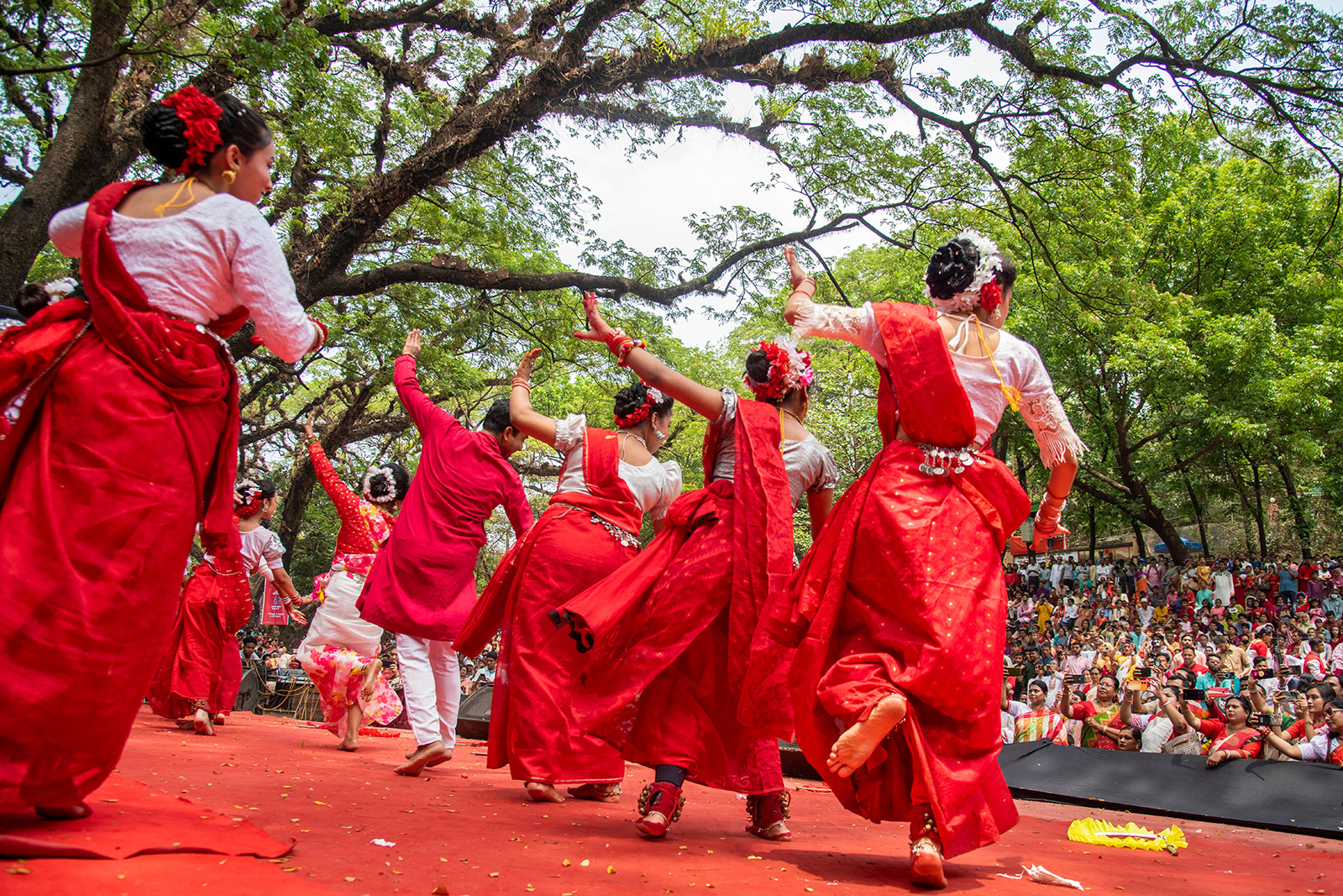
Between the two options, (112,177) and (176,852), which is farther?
(112,177)

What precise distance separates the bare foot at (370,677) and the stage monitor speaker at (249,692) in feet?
22.4

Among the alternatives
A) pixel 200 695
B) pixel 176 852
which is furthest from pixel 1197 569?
pixel 176 852

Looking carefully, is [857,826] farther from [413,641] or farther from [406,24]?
[406,24]

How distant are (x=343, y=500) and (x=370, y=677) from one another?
1219mm

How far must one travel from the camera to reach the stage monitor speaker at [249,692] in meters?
11.8

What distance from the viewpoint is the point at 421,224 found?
39.2 feet

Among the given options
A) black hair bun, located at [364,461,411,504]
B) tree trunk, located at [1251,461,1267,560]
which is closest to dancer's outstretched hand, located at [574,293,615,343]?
black hair bun, located at [364,461,411,504]

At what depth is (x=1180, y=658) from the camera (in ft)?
35.8

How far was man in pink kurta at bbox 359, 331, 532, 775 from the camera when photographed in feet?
15.8

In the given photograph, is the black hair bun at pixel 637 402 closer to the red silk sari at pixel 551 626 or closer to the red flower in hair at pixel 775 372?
the red silk sari at pixel 551 626

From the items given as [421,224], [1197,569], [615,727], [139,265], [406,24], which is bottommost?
[615,727]

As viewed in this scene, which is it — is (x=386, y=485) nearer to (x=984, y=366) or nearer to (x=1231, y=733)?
(x=984, y=366)

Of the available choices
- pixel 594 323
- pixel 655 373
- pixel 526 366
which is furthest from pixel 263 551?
pixel 655 373

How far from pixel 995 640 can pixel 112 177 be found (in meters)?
8.48
